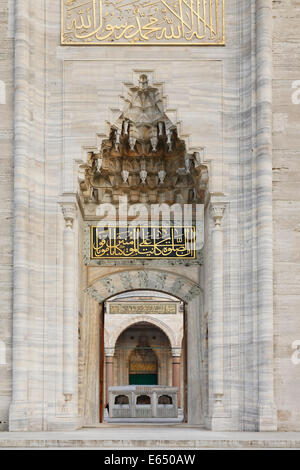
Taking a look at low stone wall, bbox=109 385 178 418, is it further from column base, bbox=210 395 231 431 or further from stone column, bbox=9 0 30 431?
stone column, bbox=9 0 30 431

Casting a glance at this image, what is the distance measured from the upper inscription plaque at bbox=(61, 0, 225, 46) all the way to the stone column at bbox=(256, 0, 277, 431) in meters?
0.47

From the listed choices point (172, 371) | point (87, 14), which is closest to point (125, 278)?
point (87, 14)

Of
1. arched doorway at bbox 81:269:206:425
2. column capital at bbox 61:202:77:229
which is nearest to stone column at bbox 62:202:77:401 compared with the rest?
column capital at bbox 61:202:77:229

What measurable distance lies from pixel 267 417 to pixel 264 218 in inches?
73.4

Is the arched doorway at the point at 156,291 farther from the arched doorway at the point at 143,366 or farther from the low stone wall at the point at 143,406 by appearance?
the arched doorway at the point at 143,366

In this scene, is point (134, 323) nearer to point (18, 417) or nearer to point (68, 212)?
point (68, 212)

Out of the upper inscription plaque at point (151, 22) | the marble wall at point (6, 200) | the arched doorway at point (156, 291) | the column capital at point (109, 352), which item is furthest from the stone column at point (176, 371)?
the upper inscription plaque at point (151, 22)

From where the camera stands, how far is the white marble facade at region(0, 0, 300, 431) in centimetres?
749

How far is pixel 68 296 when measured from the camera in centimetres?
771
